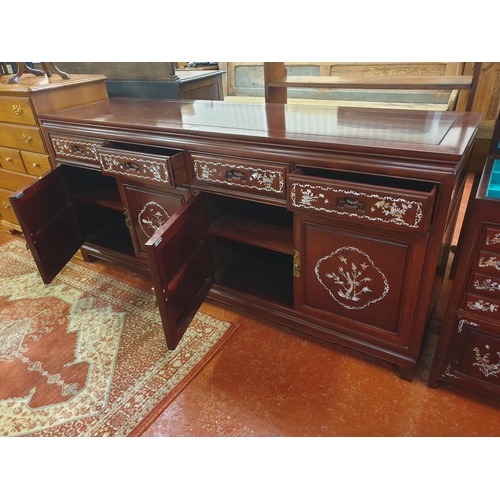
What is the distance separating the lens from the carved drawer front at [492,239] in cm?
102

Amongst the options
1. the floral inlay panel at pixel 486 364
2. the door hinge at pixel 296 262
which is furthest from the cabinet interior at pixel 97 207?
the floral inlay panel at pixel 486 364

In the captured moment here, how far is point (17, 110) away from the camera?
1.87m

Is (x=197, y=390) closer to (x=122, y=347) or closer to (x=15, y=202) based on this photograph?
(x=122, y=347)

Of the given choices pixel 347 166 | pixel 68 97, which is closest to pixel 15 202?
pixel 68 97

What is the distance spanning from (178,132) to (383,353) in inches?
44.0

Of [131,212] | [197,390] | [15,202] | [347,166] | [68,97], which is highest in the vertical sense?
[68,97]

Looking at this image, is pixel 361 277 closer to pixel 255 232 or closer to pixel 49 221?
pixel 255 232

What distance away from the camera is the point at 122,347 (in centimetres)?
163

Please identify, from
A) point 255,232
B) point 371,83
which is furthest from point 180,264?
point 371,83

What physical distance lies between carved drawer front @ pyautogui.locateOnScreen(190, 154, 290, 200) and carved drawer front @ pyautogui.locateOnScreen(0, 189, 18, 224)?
5.29 feet

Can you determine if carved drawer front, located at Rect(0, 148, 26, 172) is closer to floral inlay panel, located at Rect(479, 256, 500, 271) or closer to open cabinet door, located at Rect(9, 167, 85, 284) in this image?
open cabinet door, located at Rect(9, 167, 85, 284)

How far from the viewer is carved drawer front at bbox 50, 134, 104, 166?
171 centimetres

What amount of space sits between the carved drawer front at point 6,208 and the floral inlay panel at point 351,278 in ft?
6.82

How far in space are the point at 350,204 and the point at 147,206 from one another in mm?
961
